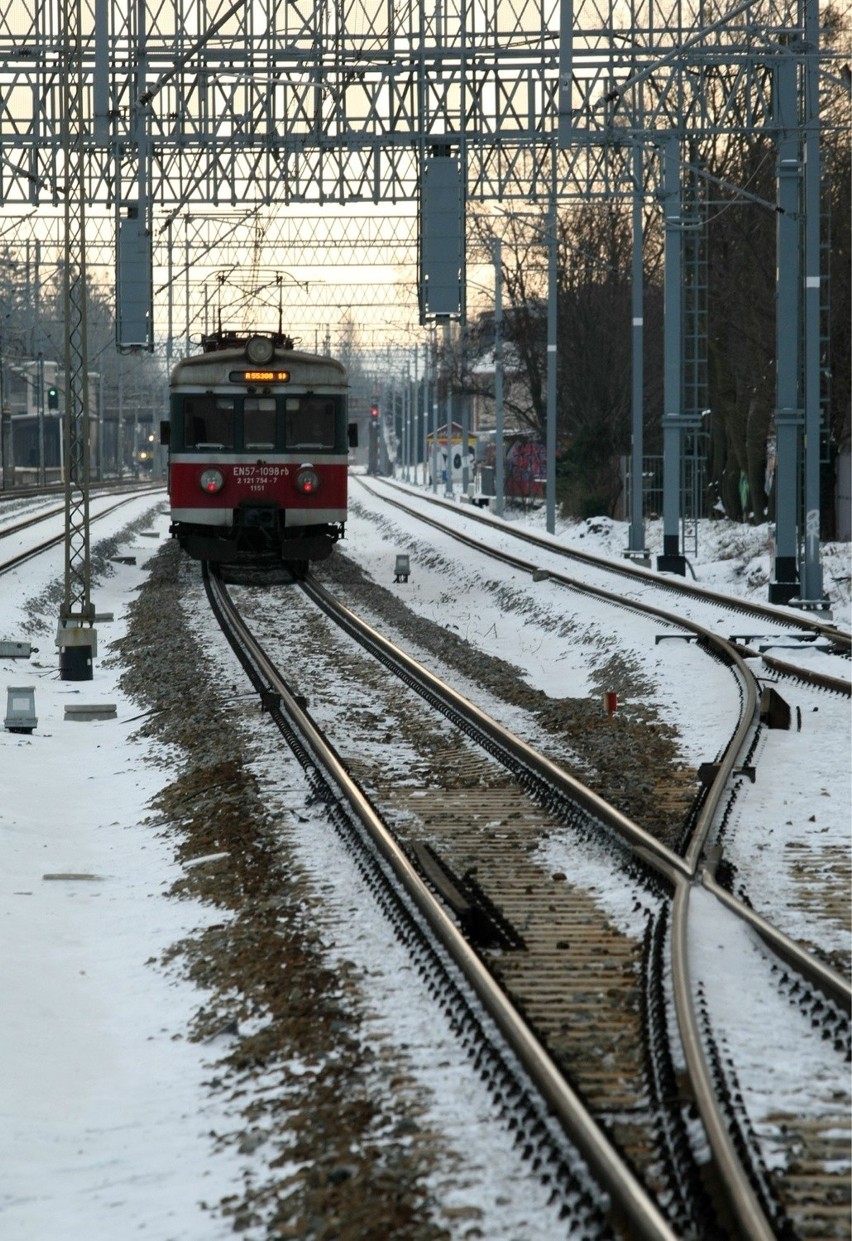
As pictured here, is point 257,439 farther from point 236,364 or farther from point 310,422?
point 236,364

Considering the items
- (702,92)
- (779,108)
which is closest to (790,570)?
(779,108)

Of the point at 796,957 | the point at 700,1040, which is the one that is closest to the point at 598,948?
the point at 796,957

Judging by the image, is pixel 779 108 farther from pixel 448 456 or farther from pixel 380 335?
pixel 380 335

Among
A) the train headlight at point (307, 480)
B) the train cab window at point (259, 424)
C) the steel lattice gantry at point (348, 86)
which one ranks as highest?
the steel lattice gantry at point (348, 86)

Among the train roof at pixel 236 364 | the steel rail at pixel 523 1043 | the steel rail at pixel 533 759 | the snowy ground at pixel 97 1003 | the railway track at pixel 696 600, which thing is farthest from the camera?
the train roof at pixel 236 364

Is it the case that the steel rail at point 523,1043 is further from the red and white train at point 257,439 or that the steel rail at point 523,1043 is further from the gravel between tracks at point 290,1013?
the red and white train at point 257,439

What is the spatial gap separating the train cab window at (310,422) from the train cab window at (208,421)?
0.79 m

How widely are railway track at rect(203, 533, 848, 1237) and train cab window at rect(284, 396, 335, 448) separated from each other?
44.1 feet

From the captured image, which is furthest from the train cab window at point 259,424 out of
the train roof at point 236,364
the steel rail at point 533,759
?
the steel rail at point 533,759

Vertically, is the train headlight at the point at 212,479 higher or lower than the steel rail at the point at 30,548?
higher

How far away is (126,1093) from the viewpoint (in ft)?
21.2

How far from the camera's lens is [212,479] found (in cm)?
2573

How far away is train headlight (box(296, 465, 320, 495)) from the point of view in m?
25.9

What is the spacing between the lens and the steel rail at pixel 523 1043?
466cm
